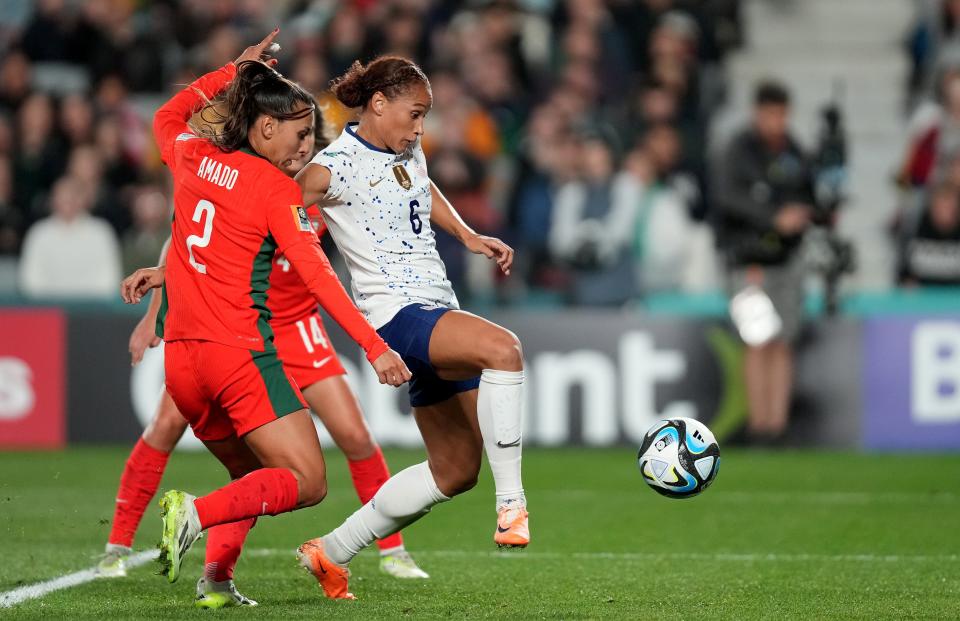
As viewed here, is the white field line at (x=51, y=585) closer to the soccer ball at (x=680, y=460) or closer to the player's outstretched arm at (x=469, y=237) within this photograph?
the player's outstretched arm at (x=469, y=237)

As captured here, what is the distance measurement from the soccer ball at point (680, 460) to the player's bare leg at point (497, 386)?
783 mm

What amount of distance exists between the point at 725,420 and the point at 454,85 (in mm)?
4441

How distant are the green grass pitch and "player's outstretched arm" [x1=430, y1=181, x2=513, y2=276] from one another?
1362mm

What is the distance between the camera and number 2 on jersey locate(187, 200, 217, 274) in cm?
568

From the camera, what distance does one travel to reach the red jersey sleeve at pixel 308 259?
215 inches

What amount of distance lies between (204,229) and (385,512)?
137 centimetres

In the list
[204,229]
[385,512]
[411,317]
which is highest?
[204,229]

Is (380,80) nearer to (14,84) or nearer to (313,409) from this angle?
(313,409)

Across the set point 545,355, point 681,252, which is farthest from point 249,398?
point 681,252

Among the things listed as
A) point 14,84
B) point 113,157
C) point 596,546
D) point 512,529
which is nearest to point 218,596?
point 512,529

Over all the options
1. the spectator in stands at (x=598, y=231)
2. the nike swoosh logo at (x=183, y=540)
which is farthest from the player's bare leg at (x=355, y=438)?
the spectator in stands at (x=598, y=231)

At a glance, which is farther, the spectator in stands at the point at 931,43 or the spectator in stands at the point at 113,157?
the spectator in stands at the point at 931,43

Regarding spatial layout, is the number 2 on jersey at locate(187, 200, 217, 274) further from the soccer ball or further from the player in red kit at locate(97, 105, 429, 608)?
the soccer ball

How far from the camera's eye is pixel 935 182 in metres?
13.3
